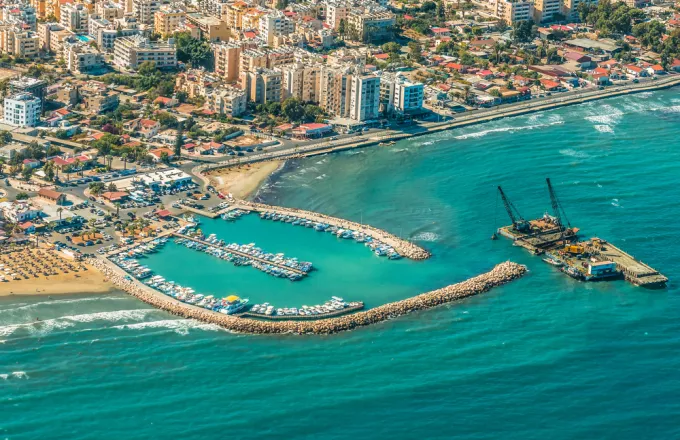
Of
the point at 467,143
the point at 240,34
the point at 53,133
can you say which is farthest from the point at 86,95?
the point at 467,143

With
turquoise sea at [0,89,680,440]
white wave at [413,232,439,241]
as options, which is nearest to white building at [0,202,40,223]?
turquoise sea at [0,89,680,440]

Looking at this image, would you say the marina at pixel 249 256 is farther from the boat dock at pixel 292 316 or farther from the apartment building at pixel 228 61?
the apartment building at pixel 228 61

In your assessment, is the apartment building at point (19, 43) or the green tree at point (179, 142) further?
the apartment building at point (19, 43)

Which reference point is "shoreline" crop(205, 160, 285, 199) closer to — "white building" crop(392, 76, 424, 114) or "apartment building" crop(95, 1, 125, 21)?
"white building" crop(392, 76, 424, 114)

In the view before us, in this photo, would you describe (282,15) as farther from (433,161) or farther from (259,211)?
(259,211)

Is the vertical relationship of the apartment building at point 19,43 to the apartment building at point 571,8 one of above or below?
below

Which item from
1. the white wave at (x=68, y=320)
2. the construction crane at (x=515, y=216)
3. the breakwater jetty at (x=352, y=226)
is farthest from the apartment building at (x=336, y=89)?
the white wave at (x=68, y=320)
